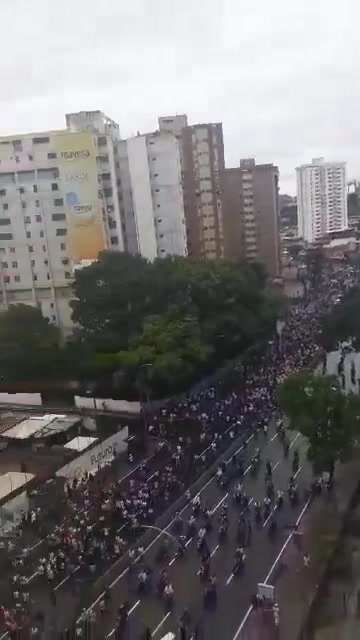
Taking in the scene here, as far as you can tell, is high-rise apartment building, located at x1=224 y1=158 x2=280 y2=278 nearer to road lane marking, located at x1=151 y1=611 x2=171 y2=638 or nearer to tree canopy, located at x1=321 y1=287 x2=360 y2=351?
tree canopy, located at x1=321 y1=287 x2=360 y2=351

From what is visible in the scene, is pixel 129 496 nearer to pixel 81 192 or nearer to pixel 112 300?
pixel 112 300

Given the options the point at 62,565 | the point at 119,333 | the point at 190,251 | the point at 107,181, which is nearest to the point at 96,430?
the point at 119,333

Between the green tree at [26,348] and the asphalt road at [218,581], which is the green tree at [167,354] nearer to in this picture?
the green tree at [26,348]

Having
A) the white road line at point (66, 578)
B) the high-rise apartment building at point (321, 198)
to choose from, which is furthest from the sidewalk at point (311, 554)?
the high-rise apartment building at point (321, 198)

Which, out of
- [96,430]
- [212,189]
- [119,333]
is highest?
[212,189]

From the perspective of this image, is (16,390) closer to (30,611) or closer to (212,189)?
(30,611)

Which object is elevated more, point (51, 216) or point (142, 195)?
point (142, 195)

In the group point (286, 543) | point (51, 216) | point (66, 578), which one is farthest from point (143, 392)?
point (51, 216)
